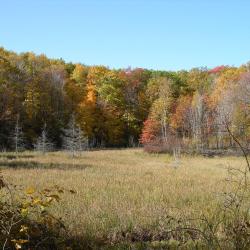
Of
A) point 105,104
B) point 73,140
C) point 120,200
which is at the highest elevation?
point 105,104

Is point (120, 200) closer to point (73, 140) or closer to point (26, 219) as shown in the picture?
point (26, 219)

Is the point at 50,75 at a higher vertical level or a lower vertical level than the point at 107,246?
higher

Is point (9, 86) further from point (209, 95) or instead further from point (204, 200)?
point (204, 200)

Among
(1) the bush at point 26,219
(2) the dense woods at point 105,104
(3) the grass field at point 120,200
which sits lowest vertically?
(3) the grass field at point 120,200

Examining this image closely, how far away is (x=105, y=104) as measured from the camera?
63562 mm

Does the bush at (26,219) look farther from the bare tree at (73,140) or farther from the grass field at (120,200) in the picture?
the bare tree at (73,140)

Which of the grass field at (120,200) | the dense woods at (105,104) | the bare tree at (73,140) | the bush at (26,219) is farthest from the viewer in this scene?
the dense woods at (105,104)

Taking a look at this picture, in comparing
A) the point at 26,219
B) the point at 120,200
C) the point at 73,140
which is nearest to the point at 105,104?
the point at 73,140

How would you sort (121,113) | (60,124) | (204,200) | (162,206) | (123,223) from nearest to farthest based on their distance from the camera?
(123,223), (162,206), (204,200), (60,124), (121,113)

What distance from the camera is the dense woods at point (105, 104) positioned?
2016 inches

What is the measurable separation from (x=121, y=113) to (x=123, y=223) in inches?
2191

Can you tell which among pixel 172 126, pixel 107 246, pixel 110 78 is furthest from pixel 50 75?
pixel 107 246

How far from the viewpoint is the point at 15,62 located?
57.1m

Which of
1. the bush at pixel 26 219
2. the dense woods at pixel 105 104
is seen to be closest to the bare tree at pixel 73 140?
the dense woods at pixel 105 104
